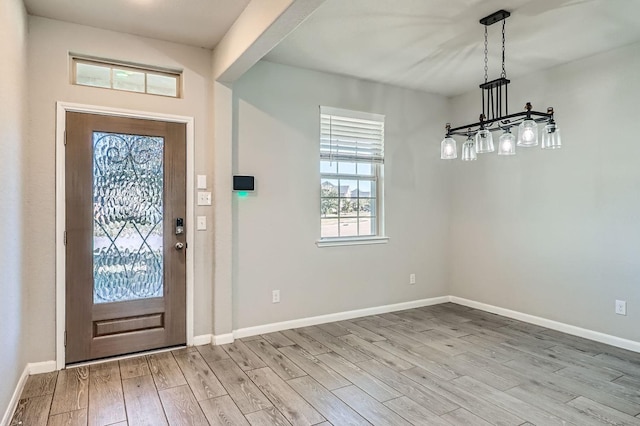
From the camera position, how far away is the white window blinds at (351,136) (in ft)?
13.9

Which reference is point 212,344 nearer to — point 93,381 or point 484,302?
point 93,381

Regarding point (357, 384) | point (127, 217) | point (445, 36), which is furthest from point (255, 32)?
point (357, 384)

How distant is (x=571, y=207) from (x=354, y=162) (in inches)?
89.4

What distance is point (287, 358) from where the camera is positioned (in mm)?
3232

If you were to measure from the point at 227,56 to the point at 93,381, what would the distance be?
268 centimetres

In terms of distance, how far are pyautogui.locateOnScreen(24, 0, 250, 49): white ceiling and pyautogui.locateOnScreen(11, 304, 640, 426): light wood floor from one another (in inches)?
106

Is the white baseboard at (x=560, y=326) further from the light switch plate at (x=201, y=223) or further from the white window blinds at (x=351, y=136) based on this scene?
the light switch plate at (x=201, y=223)

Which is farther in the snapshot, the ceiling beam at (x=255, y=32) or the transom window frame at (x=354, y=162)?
the transom window frame at (x=354, y=162)

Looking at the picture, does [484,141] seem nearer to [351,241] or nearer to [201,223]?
[351,241]

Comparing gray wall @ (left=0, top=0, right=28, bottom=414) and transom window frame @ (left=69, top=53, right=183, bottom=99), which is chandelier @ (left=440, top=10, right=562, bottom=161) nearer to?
transom window frame @ (left=69, top=53, right=183, bottom=99)

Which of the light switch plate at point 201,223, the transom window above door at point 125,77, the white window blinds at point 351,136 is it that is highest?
the transom window above door at point 125,77

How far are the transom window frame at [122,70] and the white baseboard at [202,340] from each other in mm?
2173

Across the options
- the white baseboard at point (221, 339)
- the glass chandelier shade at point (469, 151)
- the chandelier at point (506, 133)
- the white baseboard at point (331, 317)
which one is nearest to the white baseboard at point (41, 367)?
the white baseboard at point (221, 339)

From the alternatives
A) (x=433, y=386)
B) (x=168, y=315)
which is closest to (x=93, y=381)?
(x=168, y=315)
